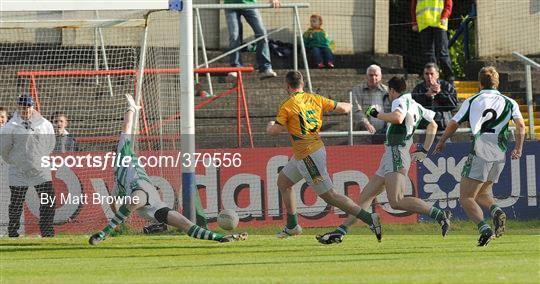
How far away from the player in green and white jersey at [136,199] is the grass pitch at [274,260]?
197mm

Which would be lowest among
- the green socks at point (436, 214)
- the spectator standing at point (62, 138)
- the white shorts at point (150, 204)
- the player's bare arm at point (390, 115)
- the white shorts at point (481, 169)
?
the green socks at point (436, 214)

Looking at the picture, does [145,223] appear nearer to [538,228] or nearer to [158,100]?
[158,100]

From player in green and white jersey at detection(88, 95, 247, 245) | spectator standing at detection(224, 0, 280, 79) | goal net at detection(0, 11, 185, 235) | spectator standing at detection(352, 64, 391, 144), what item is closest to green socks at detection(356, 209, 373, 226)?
player in green and white jersey at detection(88, 95, 247, 245)

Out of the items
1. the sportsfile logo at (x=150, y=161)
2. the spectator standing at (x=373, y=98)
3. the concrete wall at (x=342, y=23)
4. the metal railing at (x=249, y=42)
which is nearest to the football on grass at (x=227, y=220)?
the sportsfile logo at (x=150, y=161)

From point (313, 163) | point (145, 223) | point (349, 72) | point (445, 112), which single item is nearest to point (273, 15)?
point (349, 72)

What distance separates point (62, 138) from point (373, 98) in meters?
5.04

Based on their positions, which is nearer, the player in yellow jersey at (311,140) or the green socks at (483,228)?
the green socks at (483,228)

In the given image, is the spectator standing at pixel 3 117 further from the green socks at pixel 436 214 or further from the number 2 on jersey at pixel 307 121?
the green socks at pixel 436 214

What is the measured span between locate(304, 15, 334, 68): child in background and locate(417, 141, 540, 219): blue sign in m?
4.85

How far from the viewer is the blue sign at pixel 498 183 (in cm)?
1975

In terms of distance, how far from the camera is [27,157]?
1789cm

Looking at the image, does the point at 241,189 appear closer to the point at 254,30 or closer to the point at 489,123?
the point at 254,30

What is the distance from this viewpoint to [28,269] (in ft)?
42.5

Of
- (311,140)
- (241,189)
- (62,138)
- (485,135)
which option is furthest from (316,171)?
(62,138)
